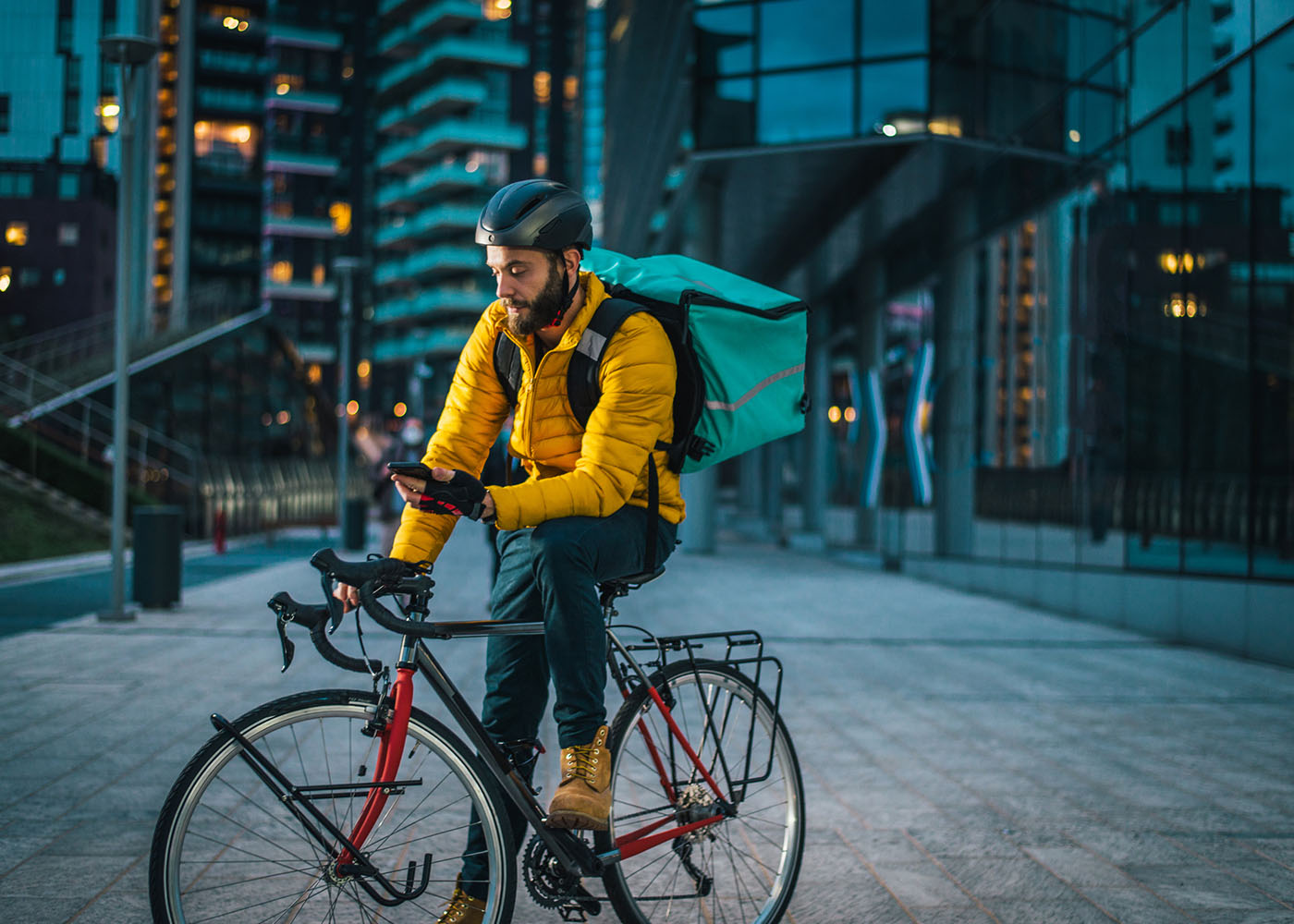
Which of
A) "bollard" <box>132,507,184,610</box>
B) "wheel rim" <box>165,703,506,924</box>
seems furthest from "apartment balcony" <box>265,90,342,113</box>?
"wheel rim" <box>165,703,506,924</box>

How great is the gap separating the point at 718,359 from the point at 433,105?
83.1 meters

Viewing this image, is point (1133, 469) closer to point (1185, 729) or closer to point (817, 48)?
point (1185, 729)

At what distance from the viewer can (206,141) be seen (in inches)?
3246

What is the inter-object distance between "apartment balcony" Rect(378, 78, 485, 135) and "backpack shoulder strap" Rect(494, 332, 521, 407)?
81.1 metres

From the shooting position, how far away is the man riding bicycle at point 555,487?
283cm

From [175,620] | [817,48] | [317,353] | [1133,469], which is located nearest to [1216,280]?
[1133,469]

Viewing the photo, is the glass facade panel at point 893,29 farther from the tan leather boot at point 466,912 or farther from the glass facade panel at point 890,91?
the tan leather boot at point 466,912

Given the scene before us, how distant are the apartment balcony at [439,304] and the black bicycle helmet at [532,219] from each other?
76.3 meters

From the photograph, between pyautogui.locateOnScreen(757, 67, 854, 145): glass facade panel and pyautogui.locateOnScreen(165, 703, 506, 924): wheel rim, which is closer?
pyautogui.locateOnScreen(165, 703, 506, 924): wheel rim

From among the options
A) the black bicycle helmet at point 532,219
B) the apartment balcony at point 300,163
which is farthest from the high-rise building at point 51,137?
the apartment balcony at point 300,163

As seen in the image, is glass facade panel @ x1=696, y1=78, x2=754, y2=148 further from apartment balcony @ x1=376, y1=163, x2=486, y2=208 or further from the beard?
apartment balcony @ x1=376, y1=163, x2=486, y2=208

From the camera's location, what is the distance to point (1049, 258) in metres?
14.9

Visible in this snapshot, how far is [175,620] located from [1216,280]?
31.3 feet

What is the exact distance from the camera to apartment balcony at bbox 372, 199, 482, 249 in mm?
80250
